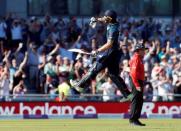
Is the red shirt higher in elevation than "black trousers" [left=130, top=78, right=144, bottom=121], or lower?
higher

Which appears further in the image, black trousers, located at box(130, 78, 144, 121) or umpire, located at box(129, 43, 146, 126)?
black trousers, located at box(130, 78, 144, 121)

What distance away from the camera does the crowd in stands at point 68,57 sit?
87.6 ft

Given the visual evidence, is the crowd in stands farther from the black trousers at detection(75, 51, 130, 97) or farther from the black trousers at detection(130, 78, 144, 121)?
the black trousers at detection(130, 78, 144, 121)

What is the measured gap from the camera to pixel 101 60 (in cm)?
1892

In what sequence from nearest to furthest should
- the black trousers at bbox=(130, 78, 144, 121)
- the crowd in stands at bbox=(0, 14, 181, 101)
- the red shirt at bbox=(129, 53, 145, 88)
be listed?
the red shirt at bbox=(129, 53, 145, 88)
the black trousers at bbox=(130, 78, 144, 121)
the crowd in stands at bbox=(0, 14, 181, 101)

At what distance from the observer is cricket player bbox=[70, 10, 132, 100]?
60.8ft

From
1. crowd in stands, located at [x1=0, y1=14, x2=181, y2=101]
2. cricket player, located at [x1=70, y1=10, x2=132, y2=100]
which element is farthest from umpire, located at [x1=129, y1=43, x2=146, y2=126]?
crowd in stands, located at [x1=0, y1=14, x2=181, y2=101]

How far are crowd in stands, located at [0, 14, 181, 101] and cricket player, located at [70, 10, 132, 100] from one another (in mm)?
6481

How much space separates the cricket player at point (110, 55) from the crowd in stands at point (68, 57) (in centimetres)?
648

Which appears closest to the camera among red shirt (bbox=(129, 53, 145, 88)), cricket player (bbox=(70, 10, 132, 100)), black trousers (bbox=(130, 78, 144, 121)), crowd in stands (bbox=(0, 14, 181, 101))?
cricket player (bbox=(70, 10, 132, 100))

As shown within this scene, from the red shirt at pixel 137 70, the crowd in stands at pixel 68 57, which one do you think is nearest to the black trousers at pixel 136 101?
A: the red shirt at pixel 137 70

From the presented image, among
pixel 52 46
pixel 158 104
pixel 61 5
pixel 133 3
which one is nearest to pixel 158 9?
pixel 133 3

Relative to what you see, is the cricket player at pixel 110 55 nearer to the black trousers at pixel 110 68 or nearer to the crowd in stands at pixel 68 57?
the black trousers at pixel 110 68

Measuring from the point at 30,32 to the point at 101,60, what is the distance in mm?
10889
